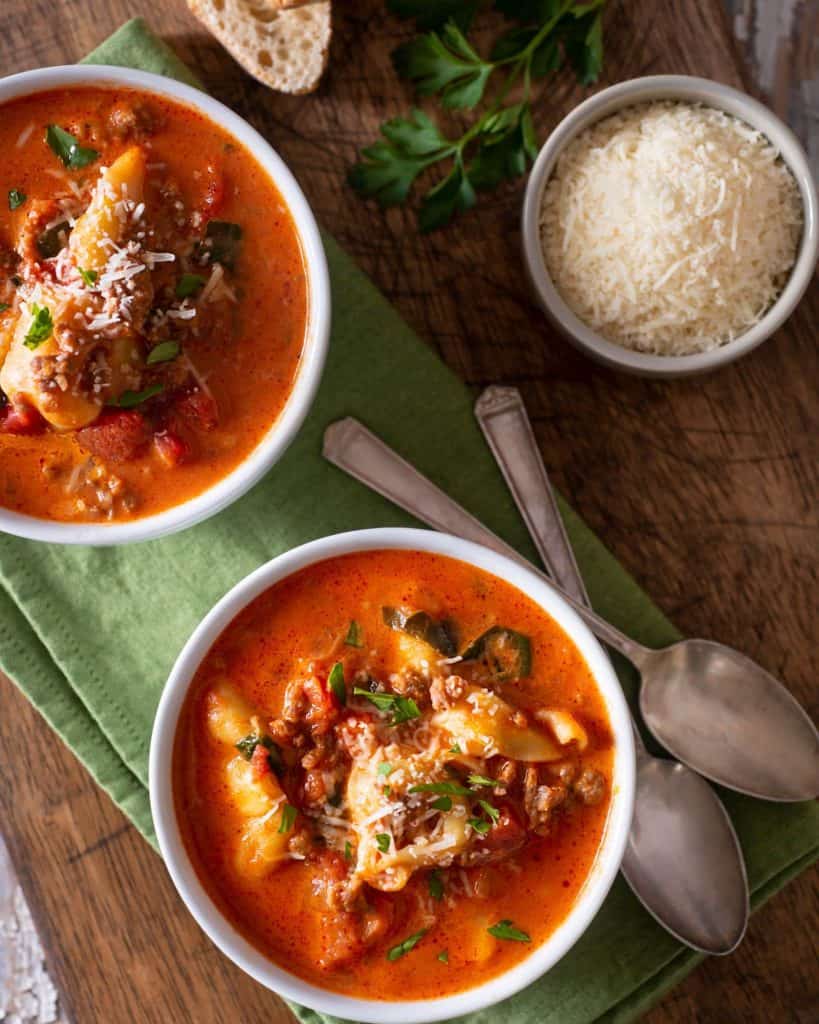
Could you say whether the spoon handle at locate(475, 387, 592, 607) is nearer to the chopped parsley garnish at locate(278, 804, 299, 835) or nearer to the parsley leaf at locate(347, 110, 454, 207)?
the parsley leaf at locate(347, 110, 454, 207)

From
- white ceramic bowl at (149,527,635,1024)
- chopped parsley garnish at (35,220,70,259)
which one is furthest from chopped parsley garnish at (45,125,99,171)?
white ceramic bowl at (149,527,635,1024)

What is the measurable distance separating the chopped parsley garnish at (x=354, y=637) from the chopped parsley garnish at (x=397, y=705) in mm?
115

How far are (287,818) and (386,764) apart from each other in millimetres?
221

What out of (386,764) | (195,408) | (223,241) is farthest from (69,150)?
(386,764)

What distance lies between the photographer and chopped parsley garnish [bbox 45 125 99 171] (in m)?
2.24

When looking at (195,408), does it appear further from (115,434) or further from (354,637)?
(354,637)

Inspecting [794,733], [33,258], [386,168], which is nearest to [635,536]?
[794,733]

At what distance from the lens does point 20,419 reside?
2.19 metres

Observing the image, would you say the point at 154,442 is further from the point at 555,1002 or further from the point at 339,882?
the point at 555,1002

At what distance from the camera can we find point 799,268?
8.52 ft

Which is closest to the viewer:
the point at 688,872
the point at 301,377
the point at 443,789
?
the point at 443,789

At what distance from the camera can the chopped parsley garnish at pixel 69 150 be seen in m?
2.24

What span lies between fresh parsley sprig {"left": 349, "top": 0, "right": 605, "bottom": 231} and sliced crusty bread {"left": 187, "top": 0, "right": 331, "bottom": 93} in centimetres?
19

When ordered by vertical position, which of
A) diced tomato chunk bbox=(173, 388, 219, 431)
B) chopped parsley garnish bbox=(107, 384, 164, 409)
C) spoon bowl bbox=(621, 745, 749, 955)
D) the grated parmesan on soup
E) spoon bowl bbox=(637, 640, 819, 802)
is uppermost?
chopped parsley garnish bbox=(107, 384, 164, 409)
